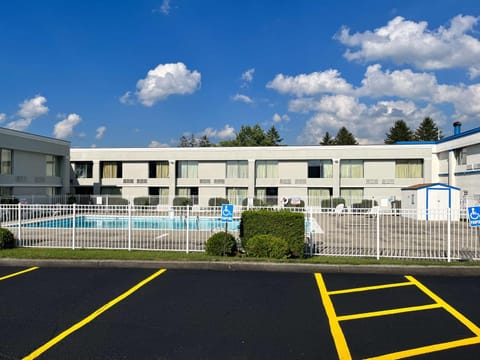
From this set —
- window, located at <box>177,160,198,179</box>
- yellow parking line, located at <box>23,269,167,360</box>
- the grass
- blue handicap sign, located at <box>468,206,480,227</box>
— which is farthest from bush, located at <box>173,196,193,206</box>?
blue handicap sign, located at <box>468,206,480,227</box>

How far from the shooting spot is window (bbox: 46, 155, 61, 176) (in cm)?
3434

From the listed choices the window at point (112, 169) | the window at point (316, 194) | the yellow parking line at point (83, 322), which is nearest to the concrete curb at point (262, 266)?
the yellow parking line at point (83, 322)

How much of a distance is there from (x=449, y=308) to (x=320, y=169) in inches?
1270

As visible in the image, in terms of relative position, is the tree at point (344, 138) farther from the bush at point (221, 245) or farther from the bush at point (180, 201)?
the bush at point (221, 245)

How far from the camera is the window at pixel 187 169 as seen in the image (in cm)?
3981

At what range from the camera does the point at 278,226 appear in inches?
434

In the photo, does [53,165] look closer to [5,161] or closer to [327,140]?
[5,161]

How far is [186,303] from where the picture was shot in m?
6.76

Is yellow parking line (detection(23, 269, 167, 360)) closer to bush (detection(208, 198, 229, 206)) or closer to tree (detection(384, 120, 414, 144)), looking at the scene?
bush (detection(208, 198, 229, 206))

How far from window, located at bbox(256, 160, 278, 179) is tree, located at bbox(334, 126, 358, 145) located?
50956 millimetres

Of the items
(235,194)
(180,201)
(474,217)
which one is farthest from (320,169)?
(474,217)

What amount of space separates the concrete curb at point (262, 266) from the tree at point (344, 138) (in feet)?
258

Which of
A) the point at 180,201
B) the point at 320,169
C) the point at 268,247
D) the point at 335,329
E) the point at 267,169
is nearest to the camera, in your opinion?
the point at 335,329

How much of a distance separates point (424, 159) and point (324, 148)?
9525 mm
